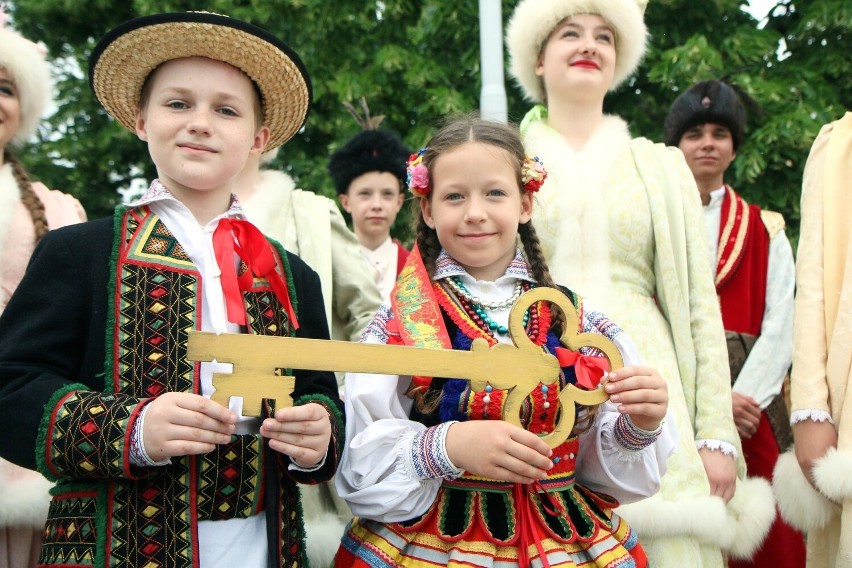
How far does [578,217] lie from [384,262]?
85.5 inches

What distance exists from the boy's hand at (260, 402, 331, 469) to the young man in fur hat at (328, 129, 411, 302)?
3.22 metres

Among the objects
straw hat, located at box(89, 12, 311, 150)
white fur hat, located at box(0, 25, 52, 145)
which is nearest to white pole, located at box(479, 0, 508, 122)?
white fur hat, located at box(0, 25, 52, 145)

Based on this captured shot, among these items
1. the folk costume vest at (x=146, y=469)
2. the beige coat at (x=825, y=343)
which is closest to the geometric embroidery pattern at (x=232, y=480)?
the folk costume vest at (x=146, y=469)

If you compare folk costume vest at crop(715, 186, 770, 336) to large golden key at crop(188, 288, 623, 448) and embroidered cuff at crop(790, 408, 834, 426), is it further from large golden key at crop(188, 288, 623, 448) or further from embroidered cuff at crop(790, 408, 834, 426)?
large golden key at crop(188, 288, 623, 448)

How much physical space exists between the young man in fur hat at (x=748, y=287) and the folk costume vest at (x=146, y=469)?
96.5 inches

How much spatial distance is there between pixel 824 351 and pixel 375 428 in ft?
5.23

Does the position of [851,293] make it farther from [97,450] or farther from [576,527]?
[97,450]

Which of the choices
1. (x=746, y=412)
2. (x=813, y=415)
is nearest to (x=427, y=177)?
(x=813, y=415)

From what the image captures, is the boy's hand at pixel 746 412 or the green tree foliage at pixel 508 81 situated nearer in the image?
the boy's hand at pixel 746 412

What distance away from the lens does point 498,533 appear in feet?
6.98

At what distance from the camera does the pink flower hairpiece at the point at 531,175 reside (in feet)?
8.04

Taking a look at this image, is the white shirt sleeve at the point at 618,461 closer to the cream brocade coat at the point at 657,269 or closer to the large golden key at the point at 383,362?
the large golden key at the point at 383,362

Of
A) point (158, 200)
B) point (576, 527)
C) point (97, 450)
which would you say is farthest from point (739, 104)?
point (97, 450)

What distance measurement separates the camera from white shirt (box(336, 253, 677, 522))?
6.98 ft
